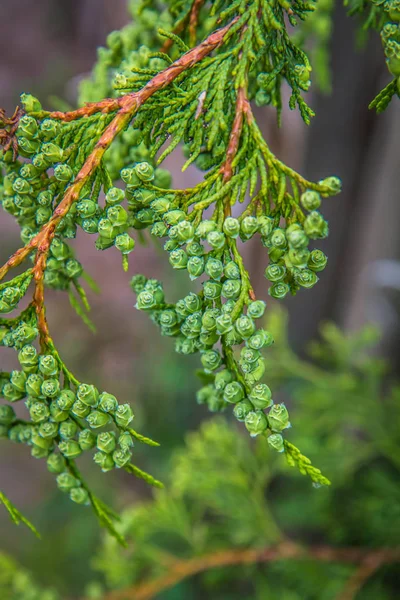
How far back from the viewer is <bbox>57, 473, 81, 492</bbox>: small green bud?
0.94 metres

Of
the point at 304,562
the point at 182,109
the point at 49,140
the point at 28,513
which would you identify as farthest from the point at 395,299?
the point at 28,513

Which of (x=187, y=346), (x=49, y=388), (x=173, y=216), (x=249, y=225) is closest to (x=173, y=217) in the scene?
(x=173, y=216)

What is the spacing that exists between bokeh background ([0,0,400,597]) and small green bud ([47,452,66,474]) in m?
0.59

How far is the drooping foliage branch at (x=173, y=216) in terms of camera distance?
0.84 metres

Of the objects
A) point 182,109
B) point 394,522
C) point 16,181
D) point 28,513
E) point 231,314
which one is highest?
point 182,109

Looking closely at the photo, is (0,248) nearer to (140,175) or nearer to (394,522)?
(394,522)

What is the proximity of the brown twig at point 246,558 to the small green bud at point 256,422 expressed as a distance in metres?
1.23

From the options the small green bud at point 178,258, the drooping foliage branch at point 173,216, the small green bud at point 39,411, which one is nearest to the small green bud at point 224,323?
the drooping foliage branch at point 173,216

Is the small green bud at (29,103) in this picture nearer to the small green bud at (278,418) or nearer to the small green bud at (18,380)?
the small green bud at (18,380)

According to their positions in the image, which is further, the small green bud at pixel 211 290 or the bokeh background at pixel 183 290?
the bokeh background at pixel 183 290

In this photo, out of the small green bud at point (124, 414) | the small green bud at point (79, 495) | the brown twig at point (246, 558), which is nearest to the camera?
the small green bud at point (124, 414)

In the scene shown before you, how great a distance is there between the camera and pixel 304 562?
75.0 inches

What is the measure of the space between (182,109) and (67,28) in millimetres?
6904

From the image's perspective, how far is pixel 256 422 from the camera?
32.6 inches
